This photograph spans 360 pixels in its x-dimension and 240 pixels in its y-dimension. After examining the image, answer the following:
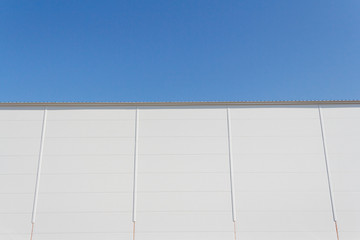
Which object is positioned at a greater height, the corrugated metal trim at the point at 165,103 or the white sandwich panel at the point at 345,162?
the corrugated metal trim at the point at 165,103

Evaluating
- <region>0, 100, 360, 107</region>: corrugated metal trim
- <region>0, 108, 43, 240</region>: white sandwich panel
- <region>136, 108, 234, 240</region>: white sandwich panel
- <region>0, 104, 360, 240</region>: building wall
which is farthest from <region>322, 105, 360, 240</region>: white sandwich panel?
<region>0, 108, 43, 240</region>: white sandwich panel

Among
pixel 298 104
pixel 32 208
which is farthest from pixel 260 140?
pixel 32 208

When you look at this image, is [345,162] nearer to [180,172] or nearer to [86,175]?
[180,172]

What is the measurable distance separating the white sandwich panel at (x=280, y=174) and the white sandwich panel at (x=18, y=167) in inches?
227

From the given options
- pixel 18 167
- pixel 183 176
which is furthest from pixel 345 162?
pixel 18 167

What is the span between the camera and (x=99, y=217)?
7.76 m

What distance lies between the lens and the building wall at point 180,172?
770 cm

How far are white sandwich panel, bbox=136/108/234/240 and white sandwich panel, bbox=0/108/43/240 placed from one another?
3.04m

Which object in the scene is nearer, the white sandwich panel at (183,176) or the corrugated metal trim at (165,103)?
the white sandwich panel at (183,176)

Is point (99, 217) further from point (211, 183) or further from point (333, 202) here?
point (333, 202)

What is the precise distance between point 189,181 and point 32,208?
437cm

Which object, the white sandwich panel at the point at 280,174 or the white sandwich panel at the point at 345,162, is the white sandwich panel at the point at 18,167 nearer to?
the white sandwich panel at the point at 280,174

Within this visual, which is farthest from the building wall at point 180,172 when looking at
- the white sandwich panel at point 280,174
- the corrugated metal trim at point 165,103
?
the corrugated metal trim at point 165,103

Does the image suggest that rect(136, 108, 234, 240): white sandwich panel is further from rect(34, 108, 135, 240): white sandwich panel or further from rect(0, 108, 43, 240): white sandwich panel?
rect(0, 108, 43, 240): white sandwich panel
